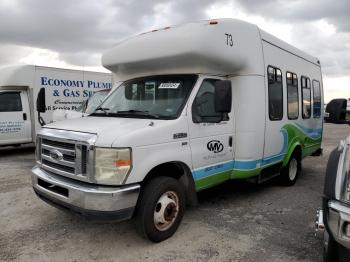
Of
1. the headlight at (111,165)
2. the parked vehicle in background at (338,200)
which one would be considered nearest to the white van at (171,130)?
the headlight at (111,165)

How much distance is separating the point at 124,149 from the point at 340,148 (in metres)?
2.16

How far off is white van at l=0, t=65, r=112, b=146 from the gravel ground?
4.70 metres

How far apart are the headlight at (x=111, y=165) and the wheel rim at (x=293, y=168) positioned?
4.47 meters

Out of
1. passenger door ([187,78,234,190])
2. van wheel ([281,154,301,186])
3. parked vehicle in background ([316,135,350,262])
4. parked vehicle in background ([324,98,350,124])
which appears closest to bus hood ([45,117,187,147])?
passenger door ([187,78,234,190])

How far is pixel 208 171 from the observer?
4.93 m

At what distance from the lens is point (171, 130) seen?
430 centimetres

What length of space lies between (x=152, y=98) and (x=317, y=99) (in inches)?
201

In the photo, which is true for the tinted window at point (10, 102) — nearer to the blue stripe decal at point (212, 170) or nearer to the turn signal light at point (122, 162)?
the blue stripe decal at point (212, 170)

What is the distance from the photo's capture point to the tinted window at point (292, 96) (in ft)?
22.3

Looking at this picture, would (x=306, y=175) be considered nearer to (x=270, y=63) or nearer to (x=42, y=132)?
(x=270, y=63)

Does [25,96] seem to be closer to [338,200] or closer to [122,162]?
[122,162]

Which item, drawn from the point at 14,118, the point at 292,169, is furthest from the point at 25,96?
the point at 292,169

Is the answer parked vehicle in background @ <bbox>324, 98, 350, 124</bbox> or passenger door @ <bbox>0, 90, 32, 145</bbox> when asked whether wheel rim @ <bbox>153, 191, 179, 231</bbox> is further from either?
passenger door @ <bbox>0, 90, 32, 145</bbox>

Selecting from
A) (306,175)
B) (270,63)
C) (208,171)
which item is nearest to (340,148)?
(208,171)
